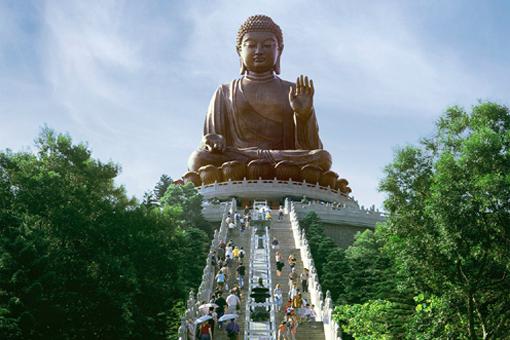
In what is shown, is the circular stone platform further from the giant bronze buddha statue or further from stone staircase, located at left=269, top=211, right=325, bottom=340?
stone staircase, located at left=269, top=211, right=325, bottom=340

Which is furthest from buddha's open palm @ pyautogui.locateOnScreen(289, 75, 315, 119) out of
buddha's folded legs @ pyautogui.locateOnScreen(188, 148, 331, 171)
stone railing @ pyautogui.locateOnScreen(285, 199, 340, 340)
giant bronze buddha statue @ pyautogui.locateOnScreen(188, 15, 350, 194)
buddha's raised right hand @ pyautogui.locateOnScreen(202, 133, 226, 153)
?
stone railing @ pyautogui.locateOnScreen(285, 199, 340, 340)

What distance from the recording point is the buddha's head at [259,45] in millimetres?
40094

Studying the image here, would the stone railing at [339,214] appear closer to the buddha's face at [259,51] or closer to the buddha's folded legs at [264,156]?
the buddha's folded legs at [264,156]

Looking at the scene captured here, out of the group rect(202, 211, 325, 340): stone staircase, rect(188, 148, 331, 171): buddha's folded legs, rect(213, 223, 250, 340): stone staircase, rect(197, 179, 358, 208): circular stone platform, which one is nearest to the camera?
rect(213, 223, 250, 340): stone staircase

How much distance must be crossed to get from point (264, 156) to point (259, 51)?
7178 mm

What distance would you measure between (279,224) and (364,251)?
5.78 metres

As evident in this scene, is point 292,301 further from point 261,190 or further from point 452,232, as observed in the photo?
point 261,190

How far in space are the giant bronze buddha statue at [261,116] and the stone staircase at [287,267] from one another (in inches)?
306

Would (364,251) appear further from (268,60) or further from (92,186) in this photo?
(268,60)

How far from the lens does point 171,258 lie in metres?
17.9

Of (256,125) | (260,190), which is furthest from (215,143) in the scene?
(260,190)

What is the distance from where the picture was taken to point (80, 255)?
53.1 feet

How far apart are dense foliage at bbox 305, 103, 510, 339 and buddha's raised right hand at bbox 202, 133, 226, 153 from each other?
2324 cm

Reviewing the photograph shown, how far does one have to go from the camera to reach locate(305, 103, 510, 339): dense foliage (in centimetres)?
1062
